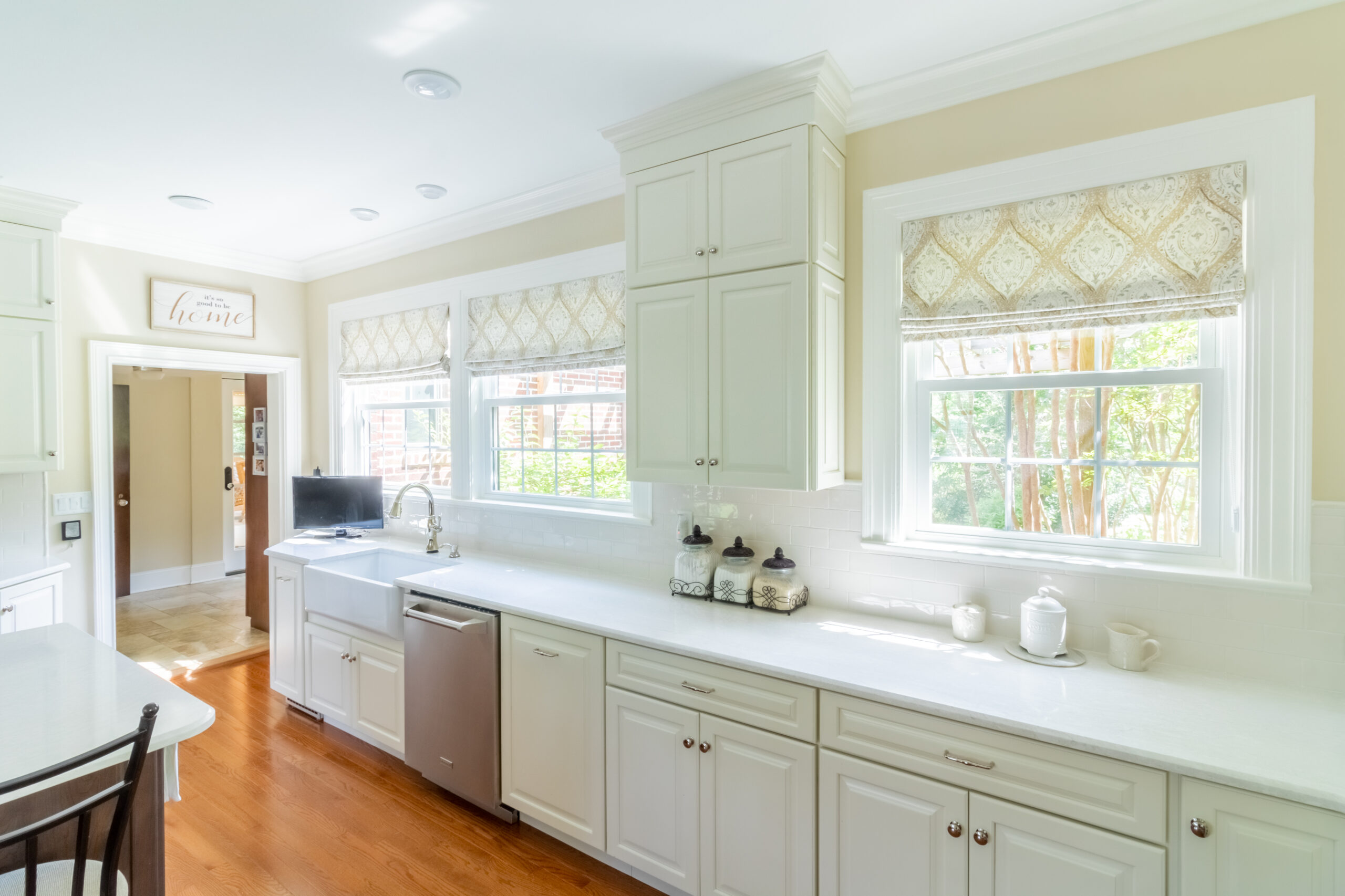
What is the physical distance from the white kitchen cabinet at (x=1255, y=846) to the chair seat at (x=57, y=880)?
215 centimetres

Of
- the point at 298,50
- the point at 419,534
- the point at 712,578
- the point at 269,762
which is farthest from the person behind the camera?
the point at 419,534

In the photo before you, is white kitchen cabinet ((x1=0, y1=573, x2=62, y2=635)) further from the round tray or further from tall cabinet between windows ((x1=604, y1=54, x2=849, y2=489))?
the round tray

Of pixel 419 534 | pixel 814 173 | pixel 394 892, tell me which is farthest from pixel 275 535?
pixel 814 173

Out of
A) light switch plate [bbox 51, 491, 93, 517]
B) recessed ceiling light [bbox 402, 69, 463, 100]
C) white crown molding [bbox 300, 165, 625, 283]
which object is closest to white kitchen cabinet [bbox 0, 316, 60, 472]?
light switch plate [bbox 51, 491, 93, 517]

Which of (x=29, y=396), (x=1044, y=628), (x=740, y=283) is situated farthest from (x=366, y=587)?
(x=1044, y=628)

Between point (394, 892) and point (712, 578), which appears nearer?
point (394, 892)

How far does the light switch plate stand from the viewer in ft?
11.1

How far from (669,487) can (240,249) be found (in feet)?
10.9

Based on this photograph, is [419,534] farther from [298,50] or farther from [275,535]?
[298,50]

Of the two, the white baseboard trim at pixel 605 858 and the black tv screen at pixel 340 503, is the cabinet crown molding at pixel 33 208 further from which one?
the white baseboard trim at pixel 605 858

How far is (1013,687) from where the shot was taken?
5.52ft

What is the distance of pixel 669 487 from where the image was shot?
9.20 ft

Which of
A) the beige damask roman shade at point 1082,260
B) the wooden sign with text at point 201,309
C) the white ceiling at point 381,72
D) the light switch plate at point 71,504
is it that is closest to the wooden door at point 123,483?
the wooden sign with text at point 201,309

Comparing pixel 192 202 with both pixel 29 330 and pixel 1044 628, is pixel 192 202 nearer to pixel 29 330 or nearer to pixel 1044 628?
pixel 29 330
